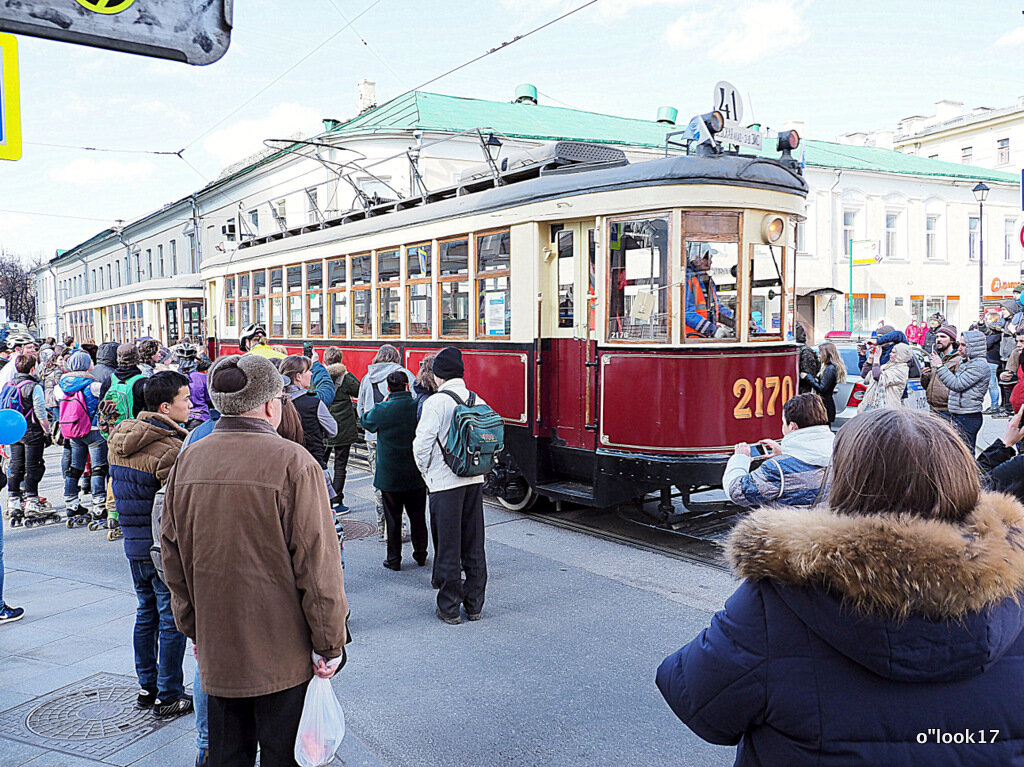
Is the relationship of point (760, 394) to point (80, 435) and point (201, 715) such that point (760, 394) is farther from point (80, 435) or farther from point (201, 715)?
point (80, 435)

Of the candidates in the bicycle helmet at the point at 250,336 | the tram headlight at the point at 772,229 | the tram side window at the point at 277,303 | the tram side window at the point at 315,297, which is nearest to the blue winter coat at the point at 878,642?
the tram headlight at the point at 772,229

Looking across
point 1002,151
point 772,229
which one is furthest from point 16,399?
point 1002,151

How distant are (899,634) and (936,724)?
0.64 ft

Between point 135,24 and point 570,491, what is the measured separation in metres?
5.83

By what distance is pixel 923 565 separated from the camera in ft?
5.03

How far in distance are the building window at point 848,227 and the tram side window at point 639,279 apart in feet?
87.3

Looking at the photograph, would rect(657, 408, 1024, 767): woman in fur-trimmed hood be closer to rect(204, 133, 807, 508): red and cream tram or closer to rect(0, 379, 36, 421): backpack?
rect(204, 133, 807, 508): red and cream tram

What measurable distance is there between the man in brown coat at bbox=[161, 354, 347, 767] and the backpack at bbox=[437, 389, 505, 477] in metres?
2.39

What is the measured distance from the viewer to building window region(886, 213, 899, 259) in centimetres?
3206

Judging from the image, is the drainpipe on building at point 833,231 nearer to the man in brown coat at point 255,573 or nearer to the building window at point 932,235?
the building window at point 932,235

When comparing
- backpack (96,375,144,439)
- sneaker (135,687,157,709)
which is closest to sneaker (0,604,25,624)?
backpack (96,375,144,439)

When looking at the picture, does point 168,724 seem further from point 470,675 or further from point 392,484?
point 392,484

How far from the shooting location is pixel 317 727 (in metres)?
2.78

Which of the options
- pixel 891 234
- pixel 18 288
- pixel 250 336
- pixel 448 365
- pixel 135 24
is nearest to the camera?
pixel 135 24
